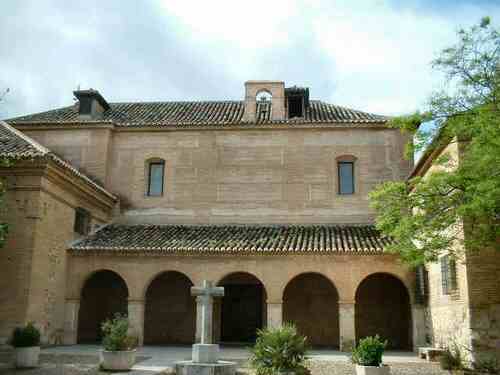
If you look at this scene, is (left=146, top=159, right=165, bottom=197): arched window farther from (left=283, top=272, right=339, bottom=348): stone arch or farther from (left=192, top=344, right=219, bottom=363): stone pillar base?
(left=192, top=344, right=219, bottom=363): stone pillar base

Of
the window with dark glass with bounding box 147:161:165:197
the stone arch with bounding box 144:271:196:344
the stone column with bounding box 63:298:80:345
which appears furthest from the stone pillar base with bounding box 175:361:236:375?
the window with dark glass with bounding box 147:161:165:197

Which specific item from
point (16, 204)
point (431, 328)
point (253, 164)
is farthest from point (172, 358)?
point (253, 164)

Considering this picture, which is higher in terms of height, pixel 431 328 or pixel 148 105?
pixel 148 105

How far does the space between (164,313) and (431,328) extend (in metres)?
9.84

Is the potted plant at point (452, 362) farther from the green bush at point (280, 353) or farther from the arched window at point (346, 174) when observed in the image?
the arched window at point (346, 174)

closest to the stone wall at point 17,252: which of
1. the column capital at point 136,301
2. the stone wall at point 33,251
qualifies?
the stone wall at point 33,251

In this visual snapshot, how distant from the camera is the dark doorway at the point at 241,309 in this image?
832 inches

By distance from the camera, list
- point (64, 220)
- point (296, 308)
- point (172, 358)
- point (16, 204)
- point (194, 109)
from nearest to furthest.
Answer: point (172, 358) < point (16, 204) < point (64, 220) < point (296, 308) < point (194, 109)

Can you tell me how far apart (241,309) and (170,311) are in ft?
8.94

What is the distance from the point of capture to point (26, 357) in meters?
13.4

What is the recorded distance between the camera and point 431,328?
55.9 ft

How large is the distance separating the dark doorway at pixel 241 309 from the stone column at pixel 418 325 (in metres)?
5.74

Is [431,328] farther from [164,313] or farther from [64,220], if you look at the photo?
[64,220]

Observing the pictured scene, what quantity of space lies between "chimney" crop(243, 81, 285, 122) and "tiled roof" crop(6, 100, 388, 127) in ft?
1.05
